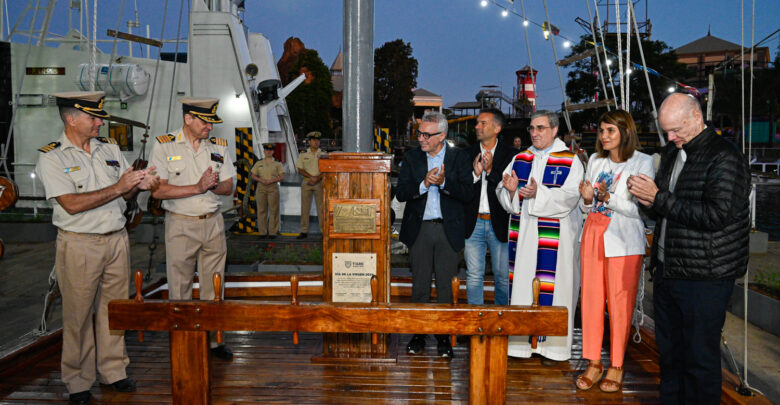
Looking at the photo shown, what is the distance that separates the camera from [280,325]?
7.93 feet

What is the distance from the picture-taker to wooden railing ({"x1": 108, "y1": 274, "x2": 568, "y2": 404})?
2309 millimetres

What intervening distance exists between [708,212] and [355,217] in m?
1.95

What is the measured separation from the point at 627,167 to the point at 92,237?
10.2ft

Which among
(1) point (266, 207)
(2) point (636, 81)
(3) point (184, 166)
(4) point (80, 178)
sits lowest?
(1) point (266, 207)

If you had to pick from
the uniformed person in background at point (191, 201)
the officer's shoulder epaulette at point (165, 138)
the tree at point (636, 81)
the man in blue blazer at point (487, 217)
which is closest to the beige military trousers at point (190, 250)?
the uniformed person in background at point (191, 201)

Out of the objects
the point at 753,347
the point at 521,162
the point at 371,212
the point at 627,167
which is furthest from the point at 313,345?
the point at 753,347

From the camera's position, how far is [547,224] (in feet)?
11.8

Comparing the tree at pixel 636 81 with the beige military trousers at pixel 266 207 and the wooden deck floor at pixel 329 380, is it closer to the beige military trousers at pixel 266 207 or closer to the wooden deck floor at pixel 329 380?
the beige military trousers at pixel 266 207

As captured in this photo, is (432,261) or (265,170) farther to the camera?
(265,170)

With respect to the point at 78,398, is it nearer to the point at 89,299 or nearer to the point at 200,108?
the point at 89,299

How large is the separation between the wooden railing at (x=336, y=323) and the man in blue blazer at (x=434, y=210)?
1.31m

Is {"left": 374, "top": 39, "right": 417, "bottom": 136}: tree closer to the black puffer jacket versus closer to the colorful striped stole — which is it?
the colorful striped stole

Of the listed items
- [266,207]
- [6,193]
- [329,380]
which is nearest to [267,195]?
[266,207]

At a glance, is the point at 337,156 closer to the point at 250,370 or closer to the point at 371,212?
the point at 371,212
